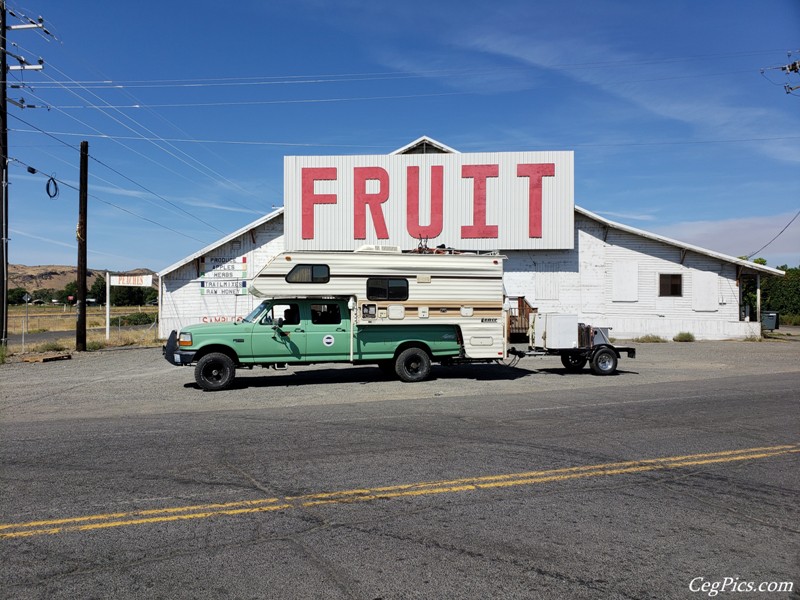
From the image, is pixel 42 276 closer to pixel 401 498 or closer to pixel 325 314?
pixel 325 314

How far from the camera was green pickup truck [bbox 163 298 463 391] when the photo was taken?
1405cm

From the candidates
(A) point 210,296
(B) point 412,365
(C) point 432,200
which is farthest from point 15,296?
(B) point 412,365

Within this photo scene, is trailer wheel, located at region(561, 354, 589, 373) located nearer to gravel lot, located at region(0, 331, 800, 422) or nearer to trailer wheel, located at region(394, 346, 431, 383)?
gravel lot, located at region(0, 331, 800, 422)

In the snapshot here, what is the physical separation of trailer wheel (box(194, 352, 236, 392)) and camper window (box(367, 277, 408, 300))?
3547mm

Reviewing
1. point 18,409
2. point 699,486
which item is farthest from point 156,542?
point 18,409

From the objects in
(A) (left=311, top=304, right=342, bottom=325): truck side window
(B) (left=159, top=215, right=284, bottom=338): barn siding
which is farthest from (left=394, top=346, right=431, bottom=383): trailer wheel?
(B) (left=159, top=215, right=284, bottom=338): barn siding

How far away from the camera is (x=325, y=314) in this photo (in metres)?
14.9

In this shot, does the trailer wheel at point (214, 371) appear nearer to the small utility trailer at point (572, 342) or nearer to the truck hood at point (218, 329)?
the truck hood at point (218, 329)

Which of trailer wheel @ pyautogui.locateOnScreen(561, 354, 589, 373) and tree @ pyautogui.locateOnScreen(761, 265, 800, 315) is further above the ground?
tree @ pyautogui.locateOnScreen(761, 265, 800, 315)

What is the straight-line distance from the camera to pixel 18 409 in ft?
37.3

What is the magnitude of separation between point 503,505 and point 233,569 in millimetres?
2410

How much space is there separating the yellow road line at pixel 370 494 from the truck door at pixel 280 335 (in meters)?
8.69

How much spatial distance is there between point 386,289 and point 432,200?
14.9 meters

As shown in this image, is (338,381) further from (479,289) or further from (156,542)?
(156,542)
